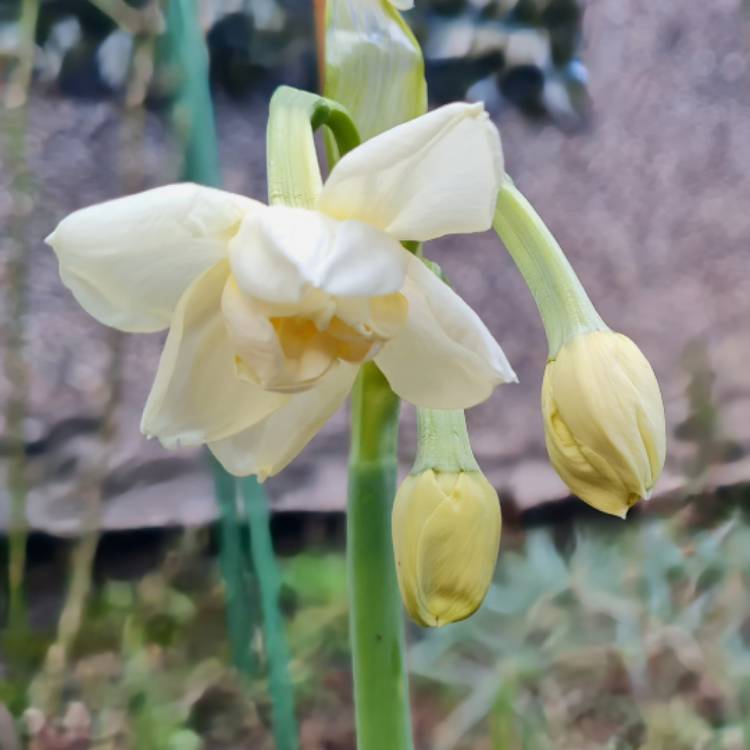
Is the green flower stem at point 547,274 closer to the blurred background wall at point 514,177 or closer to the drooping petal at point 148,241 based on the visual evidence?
the drooping petal at point 148,241

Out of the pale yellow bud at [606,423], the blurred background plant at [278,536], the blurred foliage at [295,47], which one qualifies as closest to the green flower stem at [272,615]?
the blurred background plant at [278,536]

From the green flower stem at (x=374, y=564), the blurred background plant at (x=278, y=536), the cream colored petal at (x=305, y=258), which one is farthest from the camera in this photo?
the blurred background plant at (x=278, y=536)

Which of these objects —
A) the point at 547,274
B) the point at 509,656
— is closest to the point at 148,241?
the point at 547,274

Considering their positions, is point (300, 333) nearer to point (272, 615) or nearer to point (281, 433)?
point (281, 433)

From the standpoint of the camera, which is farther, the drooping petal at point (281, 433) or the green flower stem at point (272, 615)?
the green flower stem at point (272, 615)

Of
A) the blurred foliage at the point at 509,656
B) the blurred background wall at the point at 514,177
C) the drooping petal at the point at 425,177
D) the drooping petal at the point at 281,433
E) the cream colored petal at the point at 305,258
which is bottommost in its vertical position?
the blurred foliage at the point at 509,656

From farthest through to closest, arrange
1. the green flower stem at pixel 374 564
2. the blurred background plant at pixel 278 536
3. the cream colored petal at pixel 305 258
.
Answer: the blurred background plant at pixel 278 536 < the green flower stem at pixel 374 564 < the cream colored petal at pixel 305 258

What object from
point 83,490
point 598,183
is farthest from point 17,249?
point 598,183
